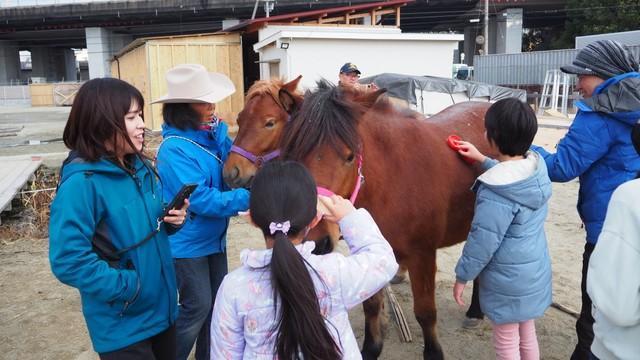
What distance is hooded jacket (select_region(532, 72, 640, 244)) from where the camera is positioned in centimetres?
240

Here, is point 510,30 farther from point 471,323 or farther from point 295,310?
point 295,310

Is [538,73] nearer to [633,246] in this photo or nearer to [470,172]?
[470,172]

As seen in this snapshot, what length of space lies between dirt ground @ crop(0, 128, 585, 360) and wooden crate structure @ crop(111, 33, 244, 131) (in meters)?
9.57

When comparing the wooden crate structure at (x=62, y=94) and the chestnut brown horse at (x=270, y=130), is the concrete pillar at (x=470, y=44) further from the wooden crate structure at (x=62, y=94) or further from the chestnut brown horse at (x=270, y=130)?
the chestnut brown horse at (x=270, y=130)

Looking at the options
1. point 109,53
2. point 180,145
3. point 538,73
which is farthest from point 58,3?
point 180,145

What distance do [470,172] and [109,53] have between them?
34986 mm

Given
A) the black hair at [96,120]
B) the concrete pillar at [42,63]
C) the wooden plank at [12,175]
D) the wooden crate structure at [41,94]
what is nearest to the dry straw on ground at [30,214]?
the wooden plank at [12,175]

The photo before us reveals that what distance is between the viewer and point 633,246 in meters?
1.34

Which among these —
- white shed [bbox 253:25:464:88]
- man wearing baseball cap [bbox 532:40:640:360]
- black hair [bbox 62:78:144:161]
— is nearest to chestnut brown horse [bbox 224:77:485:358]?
man wearing baseball cap [bbox 532:40:640:360]

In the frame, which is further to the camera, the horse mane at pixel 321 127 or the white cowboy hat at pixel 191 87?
the white cowboy hat at pixel 191 87

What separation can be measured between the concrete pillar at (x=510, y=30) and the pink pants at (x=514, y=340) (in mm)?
32637

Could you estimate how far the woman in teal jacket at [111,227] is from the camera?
163 centimetres

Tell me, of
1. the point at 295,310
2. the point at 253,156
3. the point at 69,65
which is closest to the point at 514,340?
the point at 295,310

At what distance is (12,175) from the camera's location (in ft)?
25.9
